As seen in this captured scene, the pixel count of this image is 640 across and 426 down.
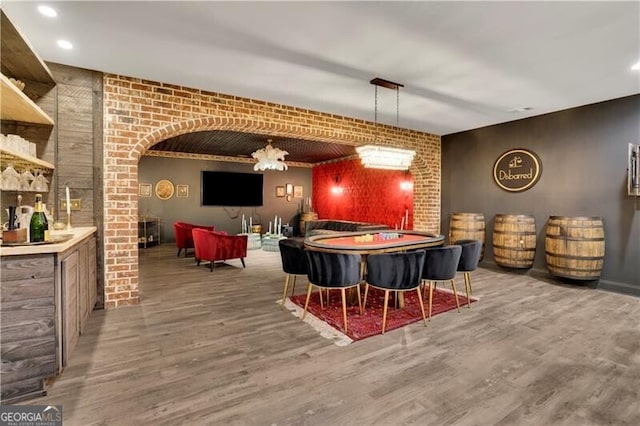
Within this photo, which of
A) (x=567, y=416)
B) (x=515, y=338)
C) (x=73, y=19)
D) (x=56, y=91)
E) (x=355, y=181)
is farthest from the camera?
(x=355, y=181)

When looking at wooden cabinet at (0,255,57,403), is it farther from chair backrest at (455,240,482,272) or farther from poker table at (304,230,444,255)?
chair backrest at (455,240,482,272)

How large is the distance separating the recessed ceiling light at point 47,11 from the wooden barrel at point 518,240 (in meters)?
5.87

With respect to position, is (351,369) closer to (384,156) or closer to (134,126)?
(384,156)

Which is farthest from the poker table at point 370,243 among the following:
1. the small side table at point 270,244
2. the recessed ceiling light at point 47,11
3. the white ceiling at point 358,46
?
the small side table at point 270,244

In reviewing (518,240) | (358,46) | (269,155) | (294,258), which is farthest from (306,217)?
(358,46)

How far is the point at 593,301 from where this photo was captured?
12.6ft

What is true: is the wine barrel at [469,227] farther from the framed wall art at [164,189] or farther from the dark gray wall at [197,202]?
the framed wall art at [164,189]

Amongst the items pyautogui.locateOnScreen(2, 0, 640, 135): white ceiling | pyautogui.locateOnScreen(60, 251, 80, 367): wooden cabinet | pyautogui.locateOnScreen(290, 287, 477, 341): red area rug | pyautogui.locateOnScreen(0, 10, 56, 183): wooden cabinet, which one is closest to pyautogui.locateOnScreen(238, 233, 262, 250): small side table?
pyautogui.locateOnScreen(290, 287, 477, 341): red area rug

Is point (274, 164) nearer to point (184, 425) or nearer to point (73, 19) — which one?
point (73, 19)

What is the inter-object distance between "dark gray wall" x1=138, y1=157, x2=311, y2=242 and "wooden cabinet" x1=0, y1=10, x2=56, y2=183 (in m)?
5.36

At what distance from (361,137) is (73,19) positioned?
3920 millimetres

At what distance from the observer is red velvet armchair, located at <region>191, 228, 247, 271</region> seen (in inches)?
213

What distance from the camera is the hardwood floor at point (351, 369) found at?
1779 mm

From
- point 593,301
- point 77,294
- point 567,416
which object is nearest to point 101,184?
point 77,294
